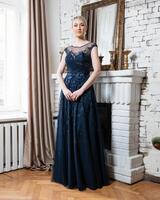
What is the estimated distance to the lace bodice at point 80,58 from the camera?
9.30 feet

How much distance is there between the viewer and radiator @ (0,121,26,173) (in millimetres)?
3250

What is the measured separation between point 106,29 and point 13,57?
128 centimetres

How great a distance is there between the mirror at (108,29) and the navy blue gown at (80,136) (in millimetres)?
512

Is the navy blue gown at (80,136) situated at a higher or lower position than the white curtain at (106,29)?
lower

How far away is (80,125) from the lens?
2.81m

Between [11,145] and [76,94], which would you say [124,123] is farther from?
[11,145]

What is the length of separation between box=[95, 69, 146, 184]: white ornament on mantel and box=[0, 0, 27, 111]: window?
3.88 feet

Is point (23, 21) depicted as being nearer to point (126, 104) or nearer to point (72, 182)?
point (126, 104)

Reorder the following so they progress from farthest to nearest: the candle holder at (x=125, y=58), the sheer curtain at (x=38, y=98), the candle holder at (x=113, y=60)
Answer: the sheer curtain at (x=38, y=98) → the candle holder at (x=113, y=60) → the candle holder at (x=125, y=58)

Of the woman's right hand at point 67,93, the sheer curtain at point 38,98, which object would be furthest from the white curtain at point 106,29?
the woman's right hand at point 67,93

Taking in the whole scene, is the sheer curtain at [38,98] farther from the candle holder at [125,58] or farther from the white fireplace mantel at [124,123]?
the candle holder at [125,58]

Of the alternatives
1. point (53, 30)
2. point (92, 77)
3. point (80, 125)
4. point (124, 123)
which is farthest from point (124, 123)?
point (53, 30)

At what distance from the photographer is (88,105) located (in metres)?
2.84

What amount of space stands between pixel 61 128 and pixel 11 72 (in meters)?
1.26
